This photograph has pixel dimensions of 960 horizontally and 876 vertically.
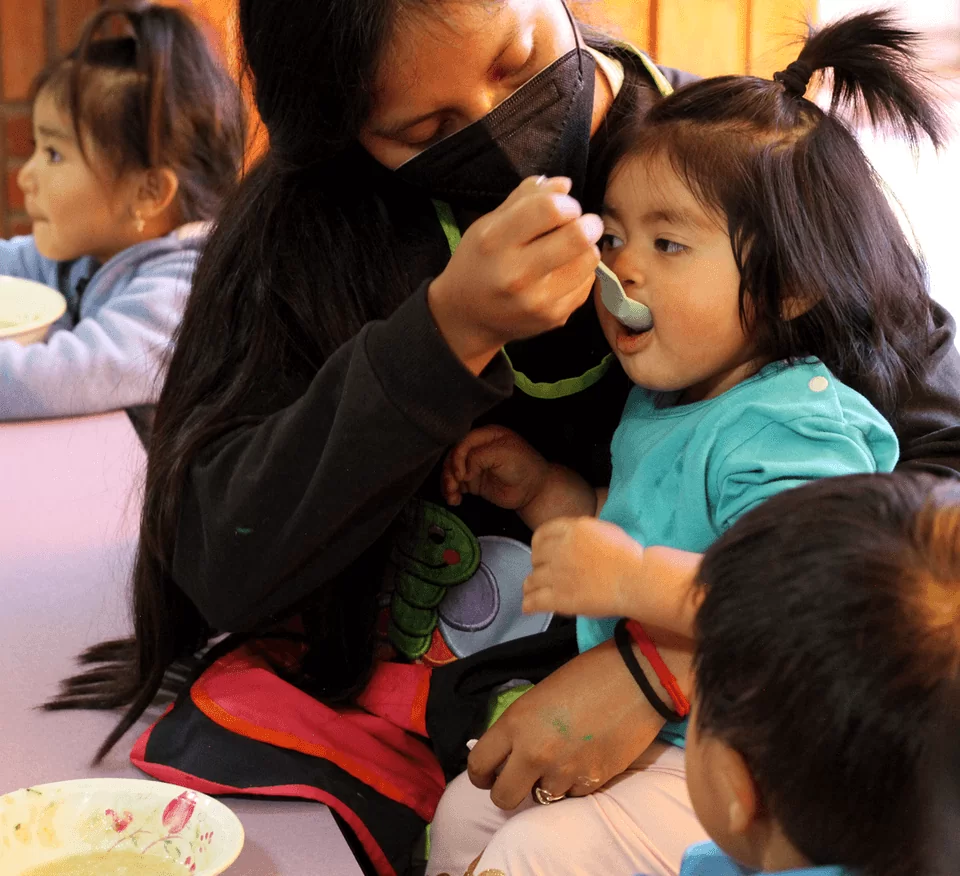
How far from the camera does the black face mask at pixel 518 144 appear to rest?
994 mm

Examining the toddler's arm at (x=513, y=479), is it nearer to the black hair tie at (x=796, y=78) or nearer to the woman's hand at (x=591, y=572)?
the woman's hand at (x=591, y=572)

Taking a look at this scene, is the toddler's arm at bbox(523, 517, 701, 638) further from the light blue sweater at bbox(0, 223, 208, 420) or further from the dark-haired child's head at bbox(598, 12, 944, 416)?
the light blue sweater at bbox(0, 223, 208, 420)

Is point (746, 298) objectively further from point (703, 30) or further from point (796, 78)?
point (703, 30)

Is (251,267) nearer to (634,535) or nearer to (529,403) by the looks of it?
(529,403)

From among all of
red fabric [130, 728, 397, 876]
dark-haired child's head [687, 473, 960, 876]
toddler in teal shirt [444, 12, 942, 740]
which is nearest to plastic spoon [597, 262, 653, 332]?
toddler in teal shirt [444, 12, 942, 740]

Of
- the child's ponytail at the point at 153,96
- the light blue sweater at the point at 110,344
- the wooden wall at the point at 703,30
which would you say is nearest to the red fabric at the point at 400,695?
the light blue sweater at the point at 110,344

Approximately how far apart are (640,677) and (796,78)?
19.4 inches

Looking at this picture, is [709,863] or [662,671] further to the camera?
[662,671]

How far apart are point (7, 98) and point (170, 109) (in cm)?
164

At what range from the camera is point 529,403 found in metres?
1.15

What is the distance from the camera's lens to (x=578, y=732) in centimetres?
92

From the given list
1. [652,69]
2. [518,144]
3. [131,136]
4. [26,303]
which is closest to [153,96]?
[131,136]

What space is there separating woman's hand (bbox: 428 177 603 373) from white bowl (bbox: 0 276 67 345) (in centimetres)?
141

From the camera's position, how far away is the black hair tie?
1.03 m
